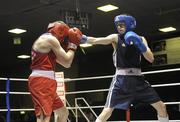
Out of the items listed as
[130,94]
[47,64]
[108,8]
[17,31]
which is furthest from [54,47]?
[17,31]

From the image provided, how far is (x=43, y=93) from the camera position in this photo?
11.9ft

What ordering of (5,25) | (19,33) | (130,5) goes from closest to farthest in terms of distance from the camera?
1. (130,5)
2. (5,25)
3. (19,33)

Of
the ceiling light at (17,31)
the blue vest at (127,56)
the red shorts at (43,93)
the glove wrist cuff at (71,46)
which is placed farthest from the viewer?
the ceiling light at (17,31)

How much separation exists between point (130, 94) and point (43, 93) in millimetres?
927

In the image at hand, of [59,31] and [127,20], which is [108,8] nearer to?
[127,20]

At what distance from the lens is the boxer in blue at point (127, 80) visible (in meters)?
3.94

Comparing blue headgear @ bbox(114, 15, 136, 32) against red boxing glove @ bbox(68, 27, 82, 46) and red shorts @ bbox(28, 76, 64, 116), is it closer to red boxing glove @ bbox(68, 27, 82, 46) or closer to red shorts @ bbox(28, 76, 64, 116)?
red boxing glove @ bbox(68, 27, 82, 46)

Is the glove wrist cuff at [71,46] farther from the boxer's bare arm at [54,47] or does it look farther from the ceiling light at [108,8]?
the ceiling light at [108,8]

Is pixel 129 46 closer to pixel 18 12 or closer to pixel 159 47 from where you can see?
pixel 18 12

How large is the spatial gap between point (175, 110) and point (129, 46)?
5.98 meters

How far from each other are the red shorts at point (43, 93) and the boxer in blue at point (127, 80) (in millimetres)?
582

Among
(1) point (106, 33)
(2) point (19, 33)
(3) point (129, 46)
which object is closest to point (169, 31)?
(1) point (106, 33)

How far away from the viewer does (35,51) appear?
3738 mm

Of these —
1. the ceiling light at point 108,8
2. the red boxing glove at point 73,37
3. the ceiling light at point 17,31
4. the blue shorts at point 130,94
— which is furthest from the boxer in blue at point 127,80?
the ceiling light at point 17,31
